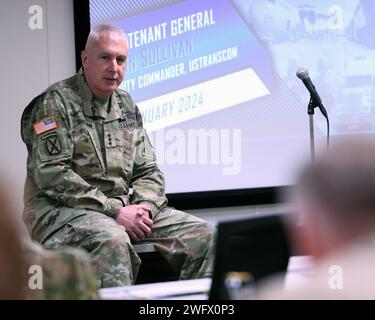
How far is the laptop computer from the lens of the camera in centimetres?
141

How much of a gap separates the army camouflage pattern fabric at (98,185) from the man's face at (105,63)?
0.05 metres

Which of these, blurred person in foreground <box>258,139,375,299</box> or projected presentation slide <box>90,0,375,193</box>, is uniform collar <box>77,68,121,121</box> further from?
blurred person in foreground <box>258,139,375,299</box>

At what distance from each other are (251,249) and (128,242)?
1486 millimetres

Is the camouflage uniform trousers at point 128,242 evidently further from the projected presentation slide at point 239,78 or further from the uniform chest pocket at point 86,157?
the projected presentation slide at point 239,78

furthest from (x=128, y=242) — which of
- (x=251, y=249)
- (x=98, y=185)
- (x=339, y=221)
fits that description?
(x=339, y=221)

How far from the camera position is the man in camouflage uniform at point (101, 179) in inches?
115

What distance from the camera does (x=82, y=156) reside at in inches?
122

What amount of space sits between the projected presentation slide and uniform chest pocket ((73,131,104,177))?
36.7 inches

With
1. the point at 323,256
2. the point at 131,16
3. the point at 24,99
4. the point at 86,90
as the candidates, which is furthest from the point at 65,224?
the point at 323,256

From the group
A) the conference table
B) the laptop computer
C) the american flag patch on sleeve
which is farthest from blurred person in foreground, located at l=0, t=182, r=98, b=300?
the american flag patch on sleeve

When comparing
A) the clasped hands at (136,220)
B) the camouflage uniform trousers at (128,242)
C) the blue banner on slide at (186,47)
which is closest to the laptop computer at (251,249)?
the camouflage uniform trousers at (128,242)

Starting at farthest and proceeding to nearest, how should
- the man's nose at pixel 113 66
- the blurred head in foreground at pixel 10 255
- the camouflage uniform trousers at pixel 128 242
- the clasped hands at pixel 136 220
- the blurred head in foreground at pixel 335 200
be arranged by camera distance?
the man's nose at pixel 113 66 → the clasped hands at pixel 136 220 → the camouflage uniform trousers at pixel 128 242 → the blurred head in foreground at pixel 335 200 → the blurred head in foreground at pixel 10 255
